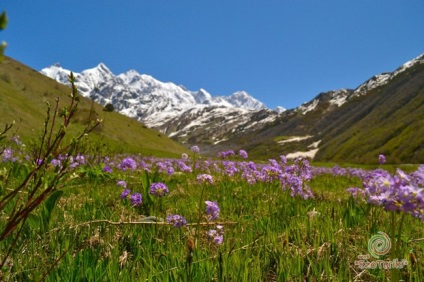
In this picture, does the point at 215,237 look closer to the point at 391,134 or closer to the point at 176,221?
the point at 176,221

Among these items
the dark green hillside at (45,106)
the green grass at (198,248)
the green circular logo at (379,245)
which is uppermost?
the dark green hillside at (45,106)

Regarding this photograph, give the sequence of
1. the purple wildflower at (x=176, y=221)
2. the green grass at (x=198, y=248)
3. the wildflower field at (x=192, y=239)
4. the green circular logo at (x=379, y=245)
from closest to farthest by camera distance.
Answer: the wildflower field at (x=192, y=239)
the green grass at (x=198, y=248)
the green circular logo at (x=379, y=245)
the purple wildflower at (x=176, y=221)

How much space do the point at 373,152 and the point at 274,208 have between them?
5612 inches

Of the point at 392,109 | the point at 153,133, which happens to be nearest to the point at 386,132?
the point at 392,109

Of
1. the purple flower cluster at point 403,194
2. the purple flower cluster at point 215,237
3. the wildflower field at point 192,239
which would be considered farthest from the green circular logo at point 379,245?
the purple flower cluster at point 215,237

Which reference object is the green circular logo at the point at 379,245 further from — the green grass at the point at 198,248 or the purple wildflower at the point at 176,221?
the purple wildflower at the point at 176,221

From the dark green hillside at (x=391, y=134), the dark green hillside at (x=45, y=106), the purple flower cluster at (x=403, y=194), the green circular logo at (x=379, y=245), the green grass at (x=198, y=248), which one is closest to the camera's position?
the purple flower cluster at (x=403, y=194)

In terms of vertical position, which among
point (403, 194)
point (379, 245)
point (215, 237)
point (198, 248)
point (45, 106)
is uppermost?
point (45, 106)

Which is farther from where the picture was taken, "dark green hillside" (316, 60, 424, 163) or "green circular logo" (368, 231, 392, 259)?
"dark green hillside" (316, 60, 424, 163)

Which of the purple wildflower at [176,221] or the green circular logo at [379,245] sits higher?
the green circular logo at [379,245]

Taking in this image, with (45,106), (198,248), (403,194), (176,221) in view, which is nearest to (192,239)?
(198,248)

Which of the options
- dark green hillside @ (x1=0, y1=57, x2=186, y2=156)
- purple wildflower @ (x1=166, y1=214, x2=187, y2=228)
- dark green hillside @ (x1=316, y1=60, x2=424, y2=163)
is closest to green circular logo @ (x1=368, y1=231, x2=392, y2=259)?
purple wildflower @ (x1=166, y1=214, x2=187, y2=228)

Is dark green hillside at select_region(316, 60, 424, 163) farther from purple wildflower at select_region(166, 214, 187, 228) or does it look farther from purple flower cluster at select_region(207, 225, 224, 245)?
purple wildflower at select_region(166, 214, 187, 228)

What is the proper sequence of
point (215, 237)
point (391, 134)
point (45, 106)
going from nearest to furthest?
point (215, 237) < point (45, 106) < point (391, 134)
